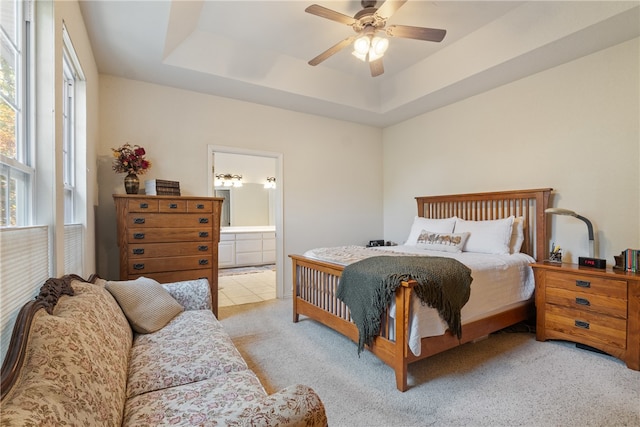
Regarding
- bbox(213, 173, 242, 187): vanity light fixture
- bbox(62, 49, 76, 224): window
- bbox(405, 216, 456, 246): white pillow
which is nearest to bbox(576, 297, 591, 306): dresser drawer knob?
bbox(405, 216, 456, 246): white pillow

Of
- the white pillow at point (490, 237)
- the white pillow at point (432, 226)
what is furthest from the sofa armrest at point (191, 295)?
the white pillow at point (490, 237)

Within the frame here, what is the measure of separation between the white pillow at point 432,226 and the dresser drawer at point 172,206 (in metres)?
2.75

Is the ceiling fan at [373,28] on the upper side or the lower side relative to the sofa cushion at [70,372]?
upper

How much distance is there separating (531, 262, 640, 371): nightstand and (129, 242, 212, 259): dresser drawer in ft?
10.8

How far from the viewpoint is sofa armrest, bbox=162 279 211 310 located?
2.26 meters

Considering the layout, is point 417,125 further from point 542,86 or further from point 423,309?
point 423,309

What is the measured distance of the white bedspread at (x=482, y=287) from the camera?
6.45 ft

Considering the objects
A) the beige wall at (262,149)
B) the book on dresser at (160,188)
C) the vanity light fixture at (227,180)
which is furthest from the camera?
the vanity light fixture at (227,180)

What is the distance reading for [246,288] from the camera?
4.75 m

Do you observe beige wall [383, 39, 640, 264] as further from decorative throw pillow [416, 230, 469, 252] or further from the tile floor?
the tile floor

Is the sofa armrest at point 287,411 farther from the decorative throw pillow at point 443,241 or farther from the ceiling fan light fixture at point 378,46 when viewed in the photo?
the decorative throw pillow at point 443,241

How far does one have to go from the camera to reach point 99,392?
0.96 metres

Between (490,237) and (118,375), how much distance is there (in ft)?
11.0

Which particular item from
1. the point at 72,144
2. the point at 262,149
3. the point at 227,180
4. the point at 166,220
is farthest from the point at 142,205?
the point at 227,180
